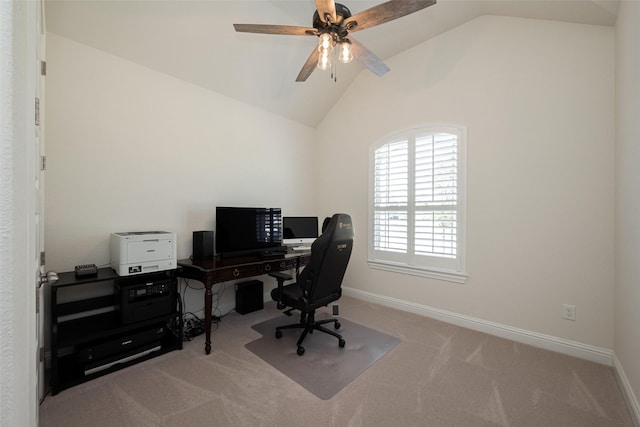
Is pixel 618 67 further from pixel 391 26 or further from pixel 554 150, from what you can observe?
pixel 391 26

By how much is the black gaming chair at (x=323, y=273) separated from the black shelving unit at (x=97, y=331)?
1071 millimetres

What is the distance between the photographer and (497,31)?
278 centimetres

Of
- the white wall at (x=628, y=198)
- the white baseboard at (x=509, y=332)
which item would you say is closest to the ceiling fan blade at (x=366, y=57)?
the white wall at (x=628, y=198)

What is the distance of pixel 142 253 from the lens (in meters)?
2.30

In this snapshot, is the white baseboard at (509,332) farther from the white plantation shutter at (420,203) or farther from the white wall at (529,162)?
the white plantation shutter at (420,203)

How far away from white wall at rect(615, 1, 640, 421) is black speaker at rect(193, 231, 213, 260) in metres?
3.50

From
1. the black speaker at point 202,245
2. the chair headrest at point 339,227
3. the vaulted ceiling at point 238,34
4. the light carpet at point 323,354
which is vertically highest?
the vaulted ceiling at point 238,34

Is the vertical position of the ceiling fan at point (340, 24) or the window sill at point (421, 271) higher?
the ceiling fan at point (340, 24)

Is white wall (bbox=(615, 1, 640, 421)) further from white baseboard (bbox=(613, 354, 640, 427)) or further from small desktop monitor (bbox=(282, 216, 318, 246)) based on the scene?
small desktop monitor (bbox=(282, 216, 318, 246))

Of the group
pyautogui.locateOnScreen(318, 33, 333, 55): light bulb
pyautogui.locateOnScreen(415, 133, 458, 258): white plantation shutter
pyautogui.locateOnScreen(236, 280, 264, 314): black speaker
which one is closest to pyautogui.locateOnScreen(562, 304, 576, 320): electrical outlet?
pyautogui.locateOnScreen(415, 133, 458, 258): white plantation shutter

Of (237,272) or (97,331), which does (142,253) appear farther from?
(237,272)

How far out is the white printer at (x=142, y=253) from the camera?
2.21 metres

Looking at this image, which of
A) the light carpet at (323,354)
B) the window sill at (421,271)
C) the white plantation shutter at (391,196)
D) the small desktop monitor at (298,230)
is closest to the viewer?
the light carpet at (323,354)

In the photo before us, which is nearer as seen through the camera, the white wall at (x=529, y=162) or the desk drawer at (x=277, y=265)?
the white wall at (x=529, y=162)
